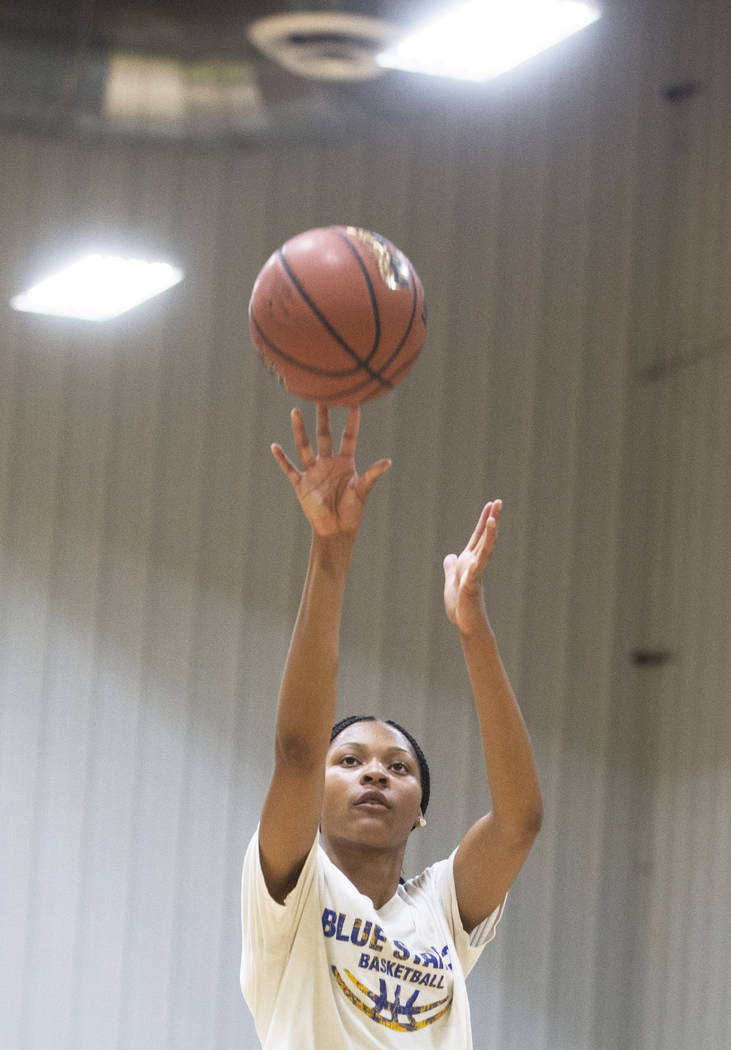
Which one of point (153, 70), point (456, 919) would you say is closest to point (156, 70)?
point (153, 70)

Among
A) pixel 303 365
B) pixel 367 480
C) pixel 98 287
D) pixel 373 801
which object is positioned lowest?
pixel 373 801

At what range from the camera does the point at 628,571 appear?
19.1 ft

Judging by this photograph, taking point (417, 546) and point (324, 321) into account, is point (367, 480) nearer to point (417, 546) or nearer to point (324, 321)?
point (324, 321)

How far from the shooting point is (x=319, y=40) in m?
4.84

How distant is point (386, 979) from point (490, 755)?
46cm

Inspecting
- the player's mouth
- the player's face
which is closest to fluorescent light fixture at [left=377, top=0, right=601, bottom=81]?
the player's face

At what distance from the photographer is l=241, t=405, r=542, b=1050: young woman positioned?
89.8 inches

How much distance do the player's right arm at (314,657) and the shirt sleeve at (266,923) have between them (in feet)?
0.19

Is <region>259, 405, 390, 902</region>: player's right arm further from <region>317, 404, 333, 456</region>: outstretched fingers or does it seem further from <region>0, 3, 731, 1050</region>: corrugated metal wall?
<region>0, 3, 731, 1050</region>: corrugated metal wall

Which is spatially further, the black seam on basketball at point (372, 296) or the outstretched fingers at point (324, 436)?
the black seam on basketball at point (372, 296)

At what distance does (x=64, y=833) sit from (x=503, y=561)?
6.61ft

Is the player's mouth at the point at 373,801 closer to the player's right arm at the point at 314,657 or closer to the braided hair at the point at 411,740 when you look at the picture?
the braided hair at the point at 411,740

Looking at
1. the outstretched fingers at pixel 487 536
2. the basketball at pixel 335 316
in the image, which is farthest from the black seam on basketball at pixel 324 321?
the outstretched fingers at pixel 487 536

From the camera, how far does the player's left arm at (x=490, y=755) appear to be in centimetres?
259
